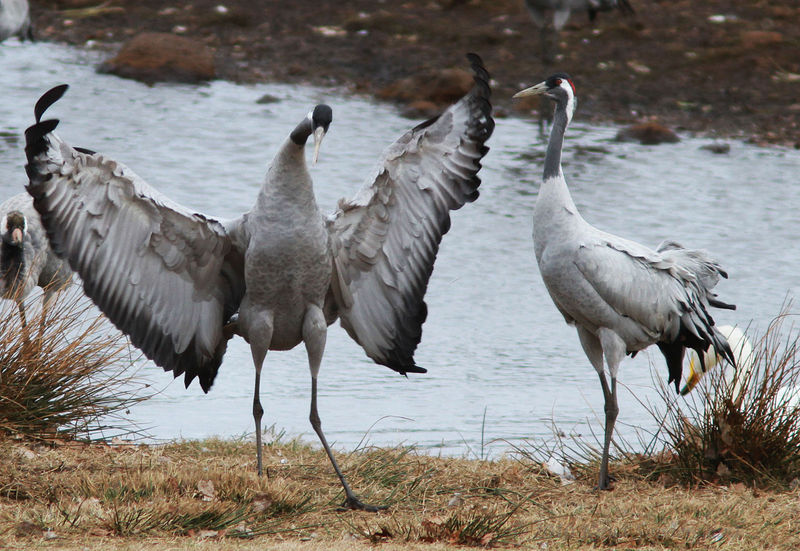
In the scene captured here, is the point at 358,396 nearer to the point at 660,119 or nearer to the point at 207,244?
the point at 207,244

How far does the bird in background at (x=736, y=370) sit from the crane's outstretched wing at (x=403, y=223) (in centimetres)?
156

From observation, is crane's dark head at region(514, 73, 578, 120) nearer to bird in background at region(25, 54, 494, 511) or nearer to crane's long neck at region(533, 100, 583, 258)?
crane's long neck at region(533, 100, 583, 258)

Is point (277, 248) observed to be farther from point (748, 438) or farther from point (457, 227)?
point (457, 227)

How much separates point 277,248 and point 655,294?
2.01 metres

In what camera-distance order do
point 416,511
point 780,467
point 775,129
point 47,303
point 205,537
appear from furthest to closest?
point 775,129 → point 47,303 → point 780,467 → point 416,511 → point 205,537

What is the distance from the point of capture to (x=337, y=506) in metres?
5.51

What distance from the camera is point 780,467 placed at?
588 centimetres

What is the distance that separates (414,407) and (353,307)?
1.84 meters

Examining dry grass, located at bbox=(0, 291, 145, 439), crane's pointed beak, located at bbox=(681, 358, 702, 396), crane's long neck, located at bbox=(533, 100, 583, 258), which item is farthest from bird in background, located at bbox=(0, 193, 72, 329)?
crane's pointed beak, located at bbox=(681, 358, 702, 396)

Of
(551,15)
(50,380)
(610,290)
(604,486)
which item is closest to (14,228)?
(50,380)

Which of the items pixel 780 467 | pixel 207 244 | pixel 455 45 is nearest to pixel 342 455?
pixel 207 244

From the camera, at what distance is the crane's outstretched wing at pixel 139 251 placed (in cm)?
525

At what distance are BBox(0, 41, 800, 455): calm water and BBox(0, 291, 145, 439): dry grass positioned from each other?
74 centimetres

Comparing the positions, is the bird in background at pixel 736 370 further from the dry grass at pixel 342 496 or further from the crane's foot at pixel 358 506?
the crane's foot at pixel 358 506
